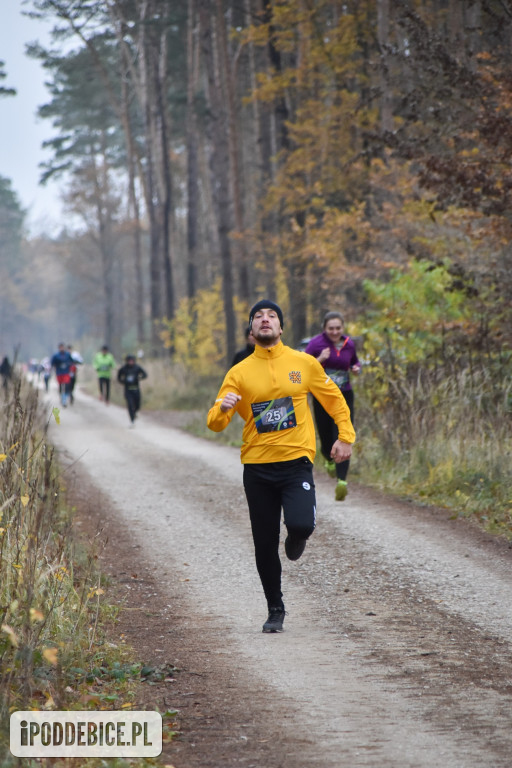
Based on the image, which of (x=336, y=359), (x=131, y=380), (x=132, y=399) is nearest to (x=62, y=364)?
(x=132, y=399)

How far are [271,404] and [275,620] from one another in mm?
1452

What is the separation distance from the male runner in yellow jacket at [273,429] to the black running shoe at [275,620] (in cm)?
1

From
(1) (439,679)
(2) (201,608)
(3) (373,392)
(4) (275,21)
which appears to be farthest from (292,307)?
(1) (439,679)

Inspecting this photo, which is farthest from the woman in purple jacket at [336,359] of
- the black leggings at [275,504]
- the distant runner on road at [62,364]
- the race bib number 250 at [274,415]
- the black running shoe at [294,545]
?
the distant runner on road at [62,364]

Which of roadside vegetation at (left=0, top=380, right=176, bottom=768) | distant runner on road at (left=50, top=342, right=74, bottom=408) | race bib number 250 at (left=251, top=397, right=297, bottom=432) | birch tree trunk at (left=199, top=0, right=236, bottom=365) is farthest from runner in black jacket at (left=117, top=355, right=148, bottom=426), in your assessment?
race bib number 250 at (left=251, top=397, right=297, bottom=432)

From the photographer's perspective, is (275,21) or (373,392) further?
(275,21)

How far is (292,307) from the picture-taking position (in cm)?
2441

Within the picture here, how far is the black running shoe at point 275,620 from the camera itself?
617 cm

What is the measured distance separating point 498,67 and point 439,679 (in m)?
8.55

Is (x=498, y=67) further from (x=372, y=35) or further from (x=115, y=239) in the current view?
(x=115, y=239)

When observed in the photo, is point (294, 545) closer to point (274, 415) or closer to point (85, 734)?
point (274, 415)

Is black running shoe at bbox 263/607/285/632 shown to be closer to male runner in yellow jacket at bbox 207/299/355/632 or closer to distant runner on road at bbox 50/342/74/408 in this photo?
male runner in yellow jacket at bbox 207/299/355/632

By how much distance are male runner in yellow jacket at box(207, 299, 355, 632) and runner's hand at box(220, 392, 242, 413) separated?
0.19ft

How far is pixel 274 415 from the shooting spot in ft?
19.6
